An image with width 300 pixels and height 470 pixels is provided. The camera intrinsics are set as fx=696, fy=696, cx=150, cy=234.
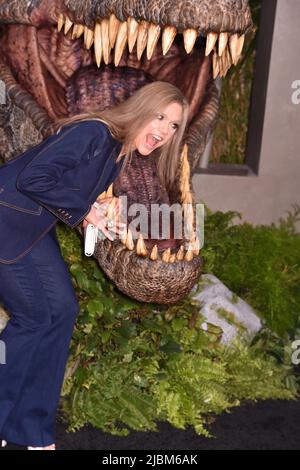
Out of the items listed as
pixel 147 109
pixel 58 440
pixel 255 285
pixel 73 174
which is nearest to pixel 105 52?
pixel 147 109

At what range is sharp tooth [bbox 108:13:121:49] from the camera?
10.7 feet

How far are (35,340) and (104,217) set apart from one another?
2.13 ft

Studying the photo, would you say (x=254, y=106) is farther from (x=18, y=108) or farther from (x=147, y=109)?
(x=147, y=109)

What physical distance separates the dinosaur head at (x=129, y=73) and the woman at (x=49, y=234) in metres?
0.25

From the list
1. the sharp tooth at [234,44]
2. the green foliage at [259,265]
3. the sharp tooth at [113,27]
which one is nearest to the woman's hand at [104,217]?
the sharp tooth at [113,27]

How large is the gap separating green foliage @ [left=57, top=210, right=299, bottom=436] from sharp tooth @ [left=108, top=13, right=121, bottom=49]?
5.19ft

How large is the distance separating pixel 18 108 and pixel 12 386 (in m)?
1.58

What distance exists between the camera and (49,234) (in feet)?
10.9

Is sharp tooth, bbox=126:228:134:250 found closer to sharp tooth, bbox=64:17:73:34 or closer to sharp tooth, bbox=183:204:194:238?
sharp tooth, bbox=183:204:194:238

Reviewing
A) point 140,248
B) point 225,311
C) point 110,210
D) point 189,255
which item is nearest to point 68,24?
point 110,210

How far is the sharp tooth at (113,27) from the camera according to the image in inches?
129

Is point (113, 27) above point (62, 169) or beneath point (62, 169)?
above

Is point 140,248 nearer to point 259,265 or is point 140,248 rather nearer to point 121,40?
point 121,40

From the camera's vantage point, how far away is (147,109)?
317 cm
